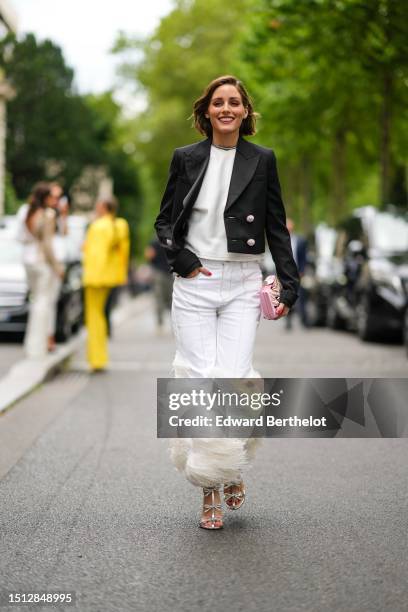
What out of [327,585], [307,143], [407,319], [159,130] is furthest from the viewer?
[159,130]

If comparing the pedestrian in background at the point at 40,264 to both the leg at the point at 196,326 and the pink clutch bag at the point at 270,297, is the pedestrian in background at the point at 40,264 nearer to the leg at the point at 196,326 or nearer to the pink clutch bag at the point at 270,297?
the leg at the point at 196,326

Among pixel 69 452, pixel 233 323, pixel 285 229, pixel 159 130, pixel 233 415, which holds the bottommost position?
pixel 69 452

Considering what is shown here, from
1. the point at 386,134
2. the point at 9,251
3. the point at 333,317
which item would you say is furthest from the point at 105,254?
the point at 386,134

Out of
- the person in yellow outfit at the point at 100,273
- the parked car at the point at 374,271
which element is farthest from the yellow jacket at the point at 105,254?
the parked car at the point at 374,271

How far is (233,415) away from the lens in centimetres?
475

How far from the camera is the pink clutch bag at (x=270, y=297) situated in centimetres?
475

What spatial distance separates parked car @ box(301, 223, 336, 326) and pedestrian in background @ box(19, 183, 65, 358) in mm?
7762

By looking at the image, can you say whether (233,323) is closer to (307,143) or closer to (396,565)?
(396,565)

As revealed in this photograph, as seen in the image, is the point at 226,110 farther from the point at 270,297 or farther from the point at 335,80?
the point at 335,80

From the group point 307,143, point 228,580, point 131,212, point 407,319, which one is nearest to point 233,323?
point 228,580

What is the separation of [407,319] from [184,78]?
1353 inches

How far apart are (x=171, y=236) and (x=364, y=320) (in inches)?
423

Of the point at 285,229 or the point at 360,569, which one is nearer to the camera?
the point at 360,569

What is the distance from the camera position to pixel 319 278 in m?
20.0
